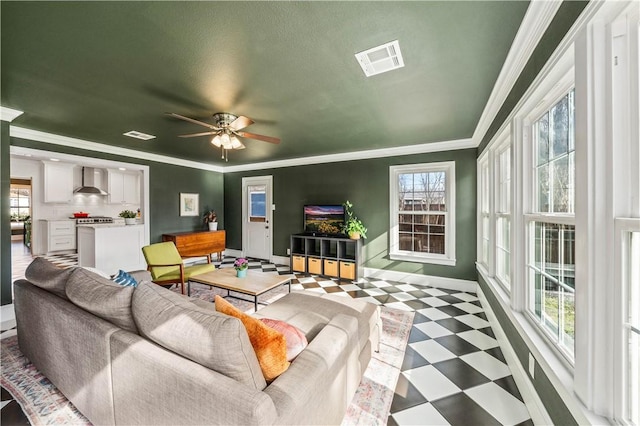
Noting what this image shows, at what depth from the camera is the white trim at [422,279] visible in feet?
12.9

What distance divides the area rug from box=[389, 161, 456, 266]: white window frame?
214 cm

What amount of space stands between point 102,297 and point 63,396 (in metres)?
1.00

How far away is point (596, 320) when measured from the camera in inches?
39.2

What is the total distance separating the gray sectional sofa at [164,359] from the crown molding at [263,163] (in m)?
3.03

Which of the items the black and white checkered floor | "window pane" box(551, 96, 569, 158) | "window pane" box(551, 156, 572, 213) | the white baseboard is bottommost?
the black and white checkered floor

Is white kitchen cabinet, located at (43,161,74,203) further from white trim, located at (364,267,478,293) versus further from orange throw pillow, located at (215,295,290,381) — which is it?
orange throw pillow, located at (215,295,290,381)

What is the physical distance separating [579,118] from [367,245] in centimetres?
384

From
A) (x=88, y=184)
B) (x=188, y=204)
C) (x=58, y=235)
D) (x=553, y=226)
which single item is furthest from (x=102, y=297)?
(x=88, y=184)

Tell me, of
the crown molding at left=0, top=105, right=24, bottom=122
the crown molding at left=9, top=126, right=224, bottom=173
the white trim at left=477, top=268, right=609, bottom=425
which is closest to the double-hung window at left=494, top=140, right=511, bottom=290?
A: the white trim at left=477, top=268, right=609, bottom=425

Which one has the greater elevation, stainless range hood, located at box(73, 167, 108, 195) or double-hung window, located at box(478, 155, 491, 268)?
stainless range hood, located at box(73, 167, 108, 195)

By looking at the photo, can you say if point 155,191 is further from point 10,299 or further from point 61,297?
point 61,297

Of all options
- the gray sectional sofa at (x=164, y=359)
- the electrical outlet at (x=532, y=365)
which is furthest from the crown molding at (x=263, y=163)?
the electrical outlet at (x=532, y=365)

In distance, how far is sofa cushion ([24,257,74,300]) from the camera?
A: 170cm

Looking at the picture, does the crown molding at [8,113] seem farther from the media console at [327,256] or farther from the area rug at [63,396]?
the media console at [327,256]
